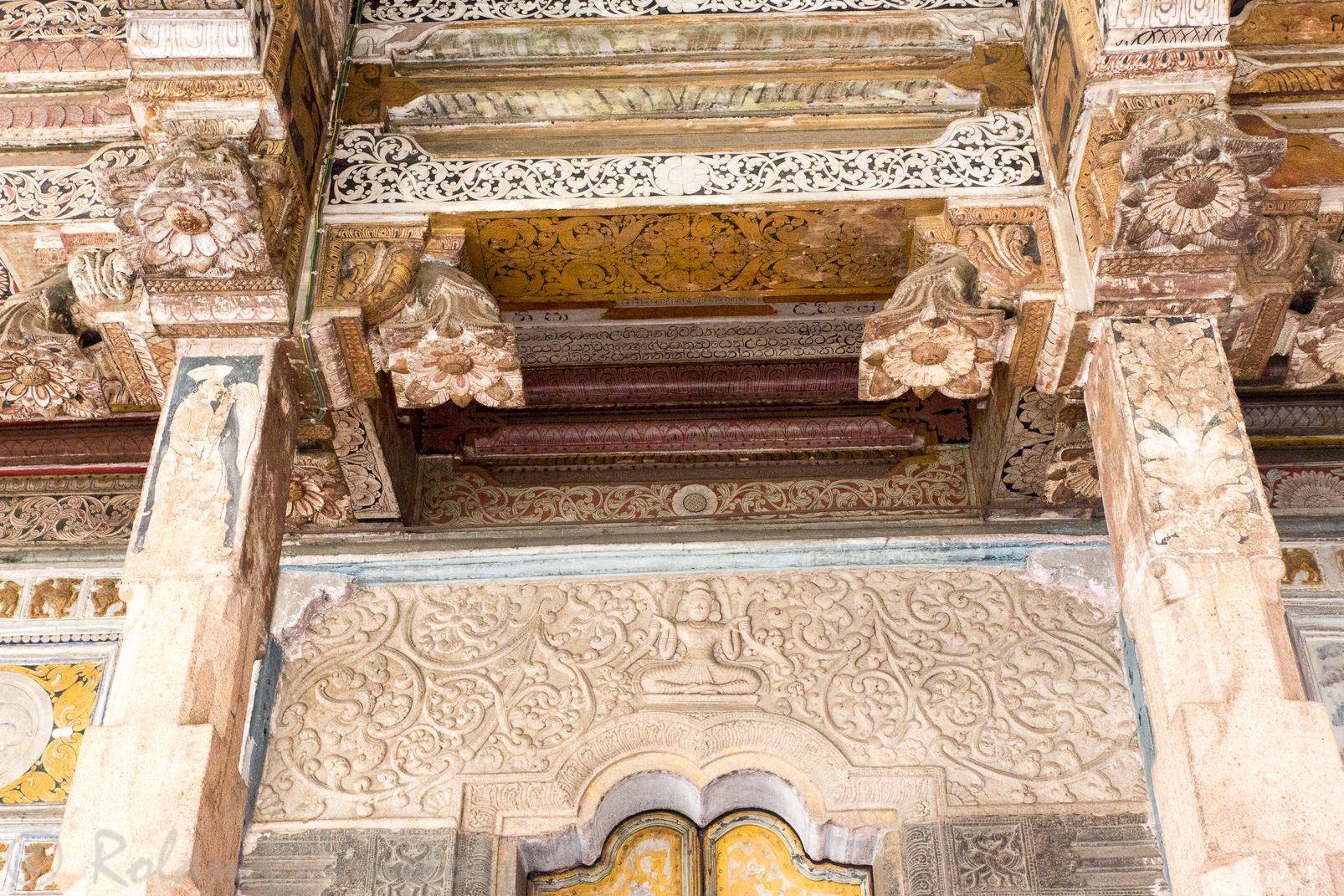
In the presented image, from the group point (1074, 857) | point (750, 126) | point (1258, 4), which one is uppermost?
point (1258, 4)

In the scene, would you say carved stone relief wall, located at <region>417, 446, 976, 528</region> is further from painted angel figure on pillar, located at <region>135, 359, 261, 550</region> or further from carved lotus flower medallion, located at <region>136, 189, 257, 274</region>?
carved lotus flower medallion, located at <region>136, 189, 257, 274</region>

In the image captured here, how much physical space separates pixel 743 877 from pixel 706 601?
3.19 feet

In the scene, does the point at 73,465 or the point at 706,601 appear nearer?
the point at 706,601

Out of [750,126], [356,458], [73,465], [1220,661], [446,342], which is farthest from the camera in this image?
[73,465]

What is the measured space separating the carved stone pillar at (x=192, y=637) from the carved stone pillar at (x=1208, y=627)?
90.0 inches

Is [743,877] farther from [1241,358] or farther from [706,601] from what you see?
[1241,358]

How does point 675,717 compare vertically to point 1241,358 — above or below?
below

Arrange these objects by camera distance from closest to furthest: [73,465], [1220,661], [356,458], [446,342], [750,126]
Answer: [1220,661] → [446,342] → [750,126] → [356,458] → [73,465]

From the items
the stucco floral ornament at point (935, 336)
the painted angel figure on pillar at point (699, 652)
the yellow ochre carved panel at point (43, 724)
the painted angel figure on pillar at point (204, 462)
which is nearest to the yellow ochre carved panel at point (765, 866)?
the painted angel figure on pillar at point (699, 652)

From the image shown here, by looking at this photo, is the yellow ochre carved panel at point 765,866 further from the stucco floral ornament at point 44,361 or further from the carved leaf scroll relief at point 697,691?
the stucco floral ornament at point 44,361

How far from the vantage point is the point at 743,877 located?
455 centimetres

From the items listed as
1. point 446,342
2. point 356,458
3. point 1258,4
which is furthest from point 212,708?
point 1258,4

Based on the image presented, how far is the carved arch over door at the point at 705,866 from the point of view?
449 cm

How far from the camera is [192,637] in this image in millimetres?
3285
